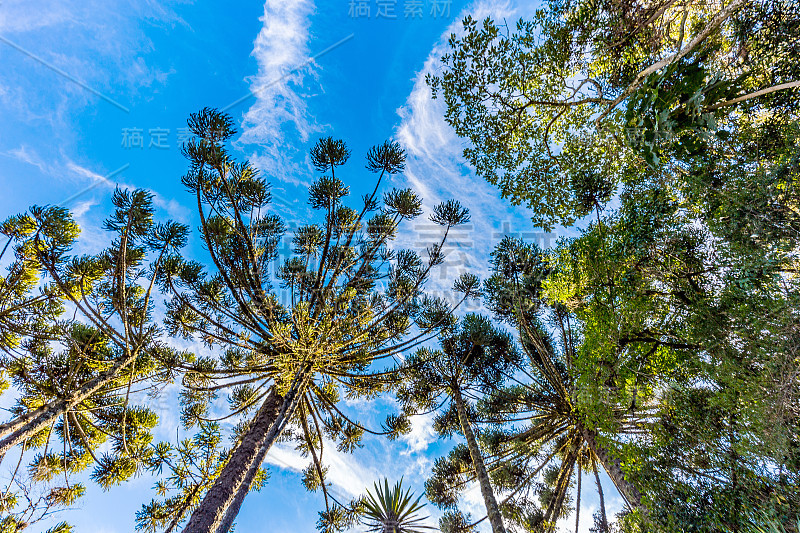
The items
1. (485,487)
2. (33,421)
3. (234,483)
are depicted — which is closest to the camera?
(33,421)

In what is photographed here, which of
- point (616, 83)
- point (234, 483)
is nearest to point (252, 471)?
point (234, 483)

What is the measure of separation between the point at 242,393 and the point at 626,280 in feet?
30.6

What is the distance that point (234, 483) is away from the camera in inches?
175

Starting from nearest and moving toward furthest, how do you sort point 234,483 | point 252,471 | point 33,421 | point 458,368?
point 252,471 → point 33,421 → point 234,483 → point 458,368

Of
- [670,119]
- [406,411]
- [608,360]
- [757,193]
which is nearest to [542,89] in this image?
[670,119]

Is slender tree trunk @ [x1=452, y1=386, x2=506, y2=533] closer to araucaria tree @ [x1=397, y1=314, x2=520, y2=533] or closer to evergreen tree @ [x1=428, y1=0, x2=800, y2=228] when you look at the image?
araucaria tree @ [x1=397, y1=314, x2=520, y2=533]

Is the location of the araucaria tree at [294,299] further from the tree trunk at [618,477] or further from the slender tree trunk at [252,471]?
the tree trunk at [618,477]

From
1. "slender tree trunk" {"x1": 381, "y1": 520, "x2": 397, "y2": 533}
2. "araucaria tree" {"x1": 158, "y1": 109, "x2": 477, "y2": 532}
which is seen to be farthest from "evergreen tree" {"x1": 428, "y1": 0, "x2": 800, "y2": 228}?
"slender tree trunk" {"x1": 381, "y1": 520, "x2": 397, "y2": 533}

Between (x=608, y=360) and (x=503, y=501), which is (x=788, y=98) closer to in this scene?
(x=608, y=360)

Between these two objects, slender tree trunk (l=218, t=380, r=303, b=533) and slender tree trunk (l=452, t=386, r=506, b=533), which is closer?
slender tree trunk (l=218, t=380, r=303, b=533)

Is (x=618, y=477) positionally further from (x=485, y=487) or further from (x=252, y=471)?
(x=252, y=471)

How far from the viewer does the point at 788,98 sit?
4.32 metres

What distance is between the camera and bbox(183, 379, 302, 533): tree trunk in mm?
3832

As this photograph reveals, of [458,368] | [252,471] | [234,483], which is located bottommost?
[234,483]
